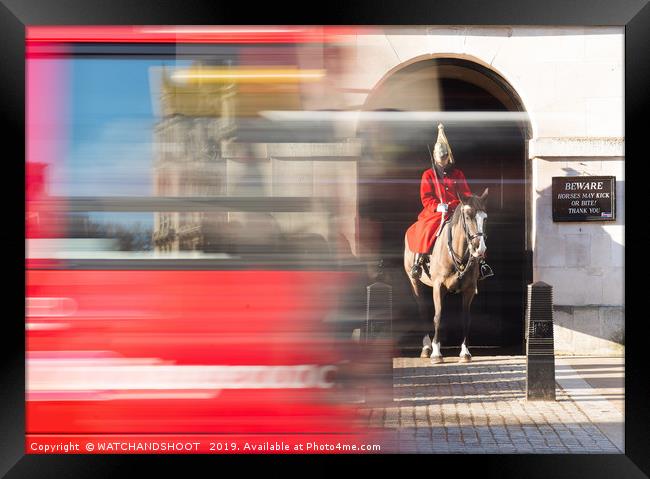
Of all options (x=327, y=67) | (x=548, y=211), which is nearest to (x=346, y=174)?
(x=327, y=67)

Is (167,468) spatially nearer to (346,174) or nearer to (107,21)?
(346,174)

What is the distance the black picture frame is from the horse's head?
106cm

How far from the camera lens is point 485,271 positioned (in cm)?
628

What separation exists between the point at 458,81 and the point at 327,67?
1.45 m

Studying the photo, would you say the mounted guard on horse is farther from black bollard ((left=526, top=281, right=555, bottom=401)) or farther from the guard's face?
black bollard ((left=526, top=281, right=555, bottom=401))

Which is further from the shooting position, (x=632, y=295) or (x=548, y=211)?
(x=548, y=211)

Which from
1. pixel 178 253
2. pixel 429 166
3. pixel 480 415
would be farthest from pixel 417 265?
pixel 178 253

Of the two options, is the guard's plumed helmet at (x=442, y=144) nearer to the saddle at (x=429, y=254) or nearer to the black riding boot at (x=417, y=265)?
the black riding boot at (x=417, y=265)

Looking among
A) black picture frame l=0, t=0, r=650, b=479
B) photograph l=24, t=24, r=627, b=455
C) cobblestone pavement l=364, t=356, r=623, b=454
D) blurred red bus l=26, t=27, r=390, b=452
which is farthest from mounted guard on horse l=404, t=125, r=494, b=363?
blurred red bus l=26, t=27, r=390, b=452

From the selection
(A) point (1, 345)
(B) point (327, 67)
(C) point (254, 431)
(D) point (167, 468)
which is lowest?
(D) point (167, 468)

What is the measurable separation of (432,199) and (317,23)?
160 centimetres

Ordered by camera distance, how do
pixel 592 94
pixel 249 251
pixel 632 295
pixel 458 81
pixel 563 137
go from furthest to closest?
pixel 563 137
pixel 592 94
pixel 458 81
pixel 632 295
pixel 249 251

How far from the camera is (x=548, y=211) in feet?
30.2

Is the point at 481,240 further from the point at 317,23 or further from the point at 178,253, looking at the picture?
the point at 178,253
